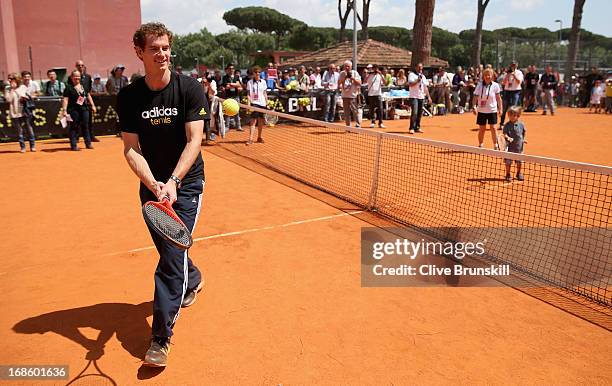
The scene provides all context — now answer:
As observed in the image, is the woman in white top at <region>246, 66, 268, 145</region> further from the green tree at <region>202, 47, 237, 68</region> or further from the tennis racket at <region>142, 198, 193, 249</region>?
the green tree at <region>202, 47, 237, 68</region>

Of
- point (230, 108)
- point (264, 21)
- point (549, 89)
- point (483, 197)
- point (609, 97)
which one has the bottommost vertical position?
point (483, 197)

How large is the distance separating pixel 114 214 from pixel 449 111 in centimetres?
2017

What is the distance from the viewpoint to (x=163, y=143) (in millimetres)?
3852

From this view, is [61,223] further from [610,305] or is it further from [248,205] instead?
[610,305]

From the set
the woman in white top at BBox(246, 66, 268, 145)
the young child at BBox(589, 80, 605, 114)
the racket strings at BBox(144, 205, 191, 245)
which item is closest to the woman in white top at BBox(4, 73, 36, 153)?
the woman in white top at BBox(246, 66, 268, 145)

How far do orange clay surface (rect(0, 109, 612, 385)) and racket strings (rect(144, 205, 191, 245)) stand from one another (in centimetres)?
107

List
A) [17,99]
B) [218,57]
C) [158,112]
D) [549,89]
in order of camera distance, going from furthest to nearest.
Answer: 1. [218,57]
2. [549,89]
3. [17,99]
4. [158,112]

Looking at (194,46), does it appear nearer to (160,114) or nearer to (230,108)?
(230,108)

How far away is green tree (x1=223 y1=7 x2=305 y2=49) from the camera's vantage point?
82062mm

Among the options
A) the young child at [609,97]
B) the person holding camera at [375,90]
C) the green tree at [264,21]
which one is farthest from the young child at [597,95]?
the green tree at [264,21]

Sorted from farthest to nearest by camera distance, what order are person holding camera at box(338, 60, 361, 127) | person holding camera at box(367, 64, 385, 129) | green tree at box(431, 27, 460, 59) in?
green tree at box(431, 27, 460, 59)
person holding camera at box(367, 64, 385, 129)
person holding camera at box(338, 60, 361, 127)

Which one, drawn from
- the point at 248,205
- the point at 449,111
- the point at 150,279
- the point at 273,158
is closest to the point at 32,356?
the point at 150,279

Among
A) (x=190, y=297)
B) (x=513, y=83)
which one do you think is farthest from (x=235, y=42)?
(x=190, y=297)

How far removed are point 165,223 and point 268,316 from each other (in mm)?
1546
